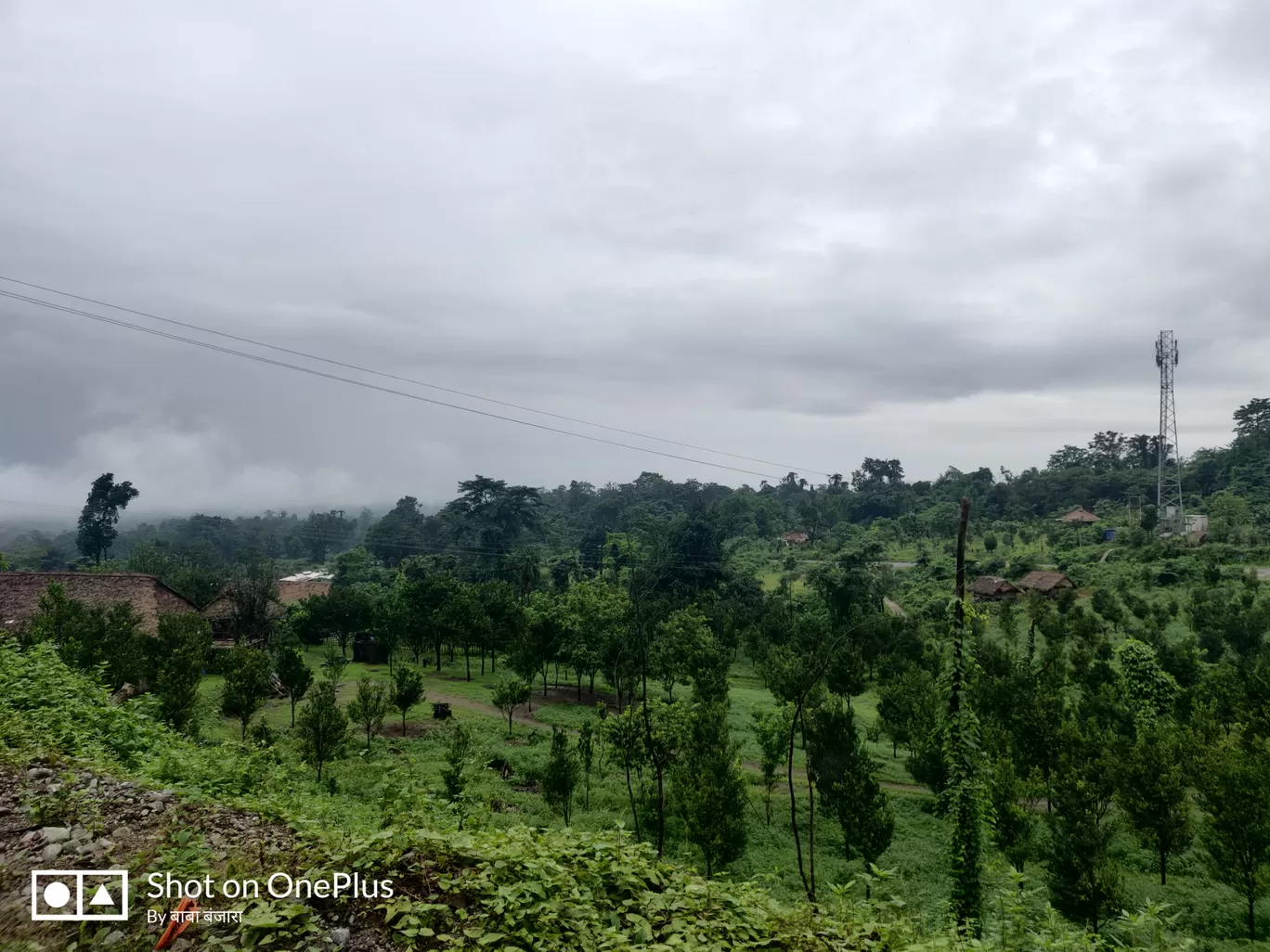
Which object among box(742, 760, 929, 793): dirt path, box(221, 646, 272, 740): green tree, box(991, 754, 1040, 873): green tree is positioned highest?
box(221, 646, 272, 740): green tree

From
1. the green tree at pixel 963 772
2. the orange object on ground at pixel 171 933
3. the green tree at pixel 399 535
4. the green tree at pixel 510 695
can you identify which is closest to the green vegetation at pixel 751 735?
the green tree at pixel 963 772

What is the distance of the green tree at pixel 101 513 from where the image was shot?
60.9 m

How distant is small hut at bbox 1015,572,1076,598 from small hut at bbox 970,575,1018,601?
844mm

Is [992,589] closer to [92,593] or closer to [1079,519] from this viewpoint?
[1079,519]

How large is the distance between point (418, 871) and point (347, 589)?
39.5 meters

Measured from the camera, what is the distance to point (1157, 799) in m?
14.2

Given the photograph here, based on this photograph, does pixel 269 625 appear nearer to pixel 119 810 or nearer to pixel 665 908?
pixel 119 810

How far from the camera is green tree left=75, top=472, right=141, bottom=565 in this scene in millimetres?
60875

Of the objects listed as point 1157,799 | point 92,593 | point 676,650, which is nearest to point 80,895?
point 1157,799

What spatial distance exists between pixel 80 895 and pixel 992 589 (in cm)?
5153

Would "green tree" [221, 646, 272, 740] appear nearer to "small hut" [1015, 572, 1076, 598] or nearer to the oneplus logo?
the oneplus logo

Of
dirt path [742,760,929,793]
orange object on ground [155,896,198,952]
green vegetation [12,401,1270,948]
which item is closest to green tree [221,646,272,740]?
green vegetation [12,401,1270,948]

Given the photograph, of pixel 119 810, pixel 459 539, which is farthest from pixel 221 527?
pixel 119 810

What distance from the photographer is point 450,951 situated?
4312mm
